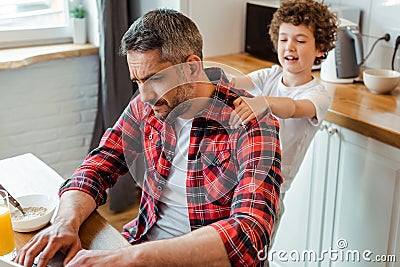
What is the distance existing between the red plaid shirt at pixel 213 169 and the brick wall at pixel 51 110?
4.25 feet

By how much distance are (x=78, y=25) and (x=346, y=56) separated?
1.42 m

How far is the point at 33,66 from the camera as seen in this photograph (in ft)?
9.05

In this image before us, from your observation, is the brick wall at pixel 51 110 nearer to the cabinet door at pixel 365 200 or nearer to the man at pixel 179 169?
the man at pixel 179 169

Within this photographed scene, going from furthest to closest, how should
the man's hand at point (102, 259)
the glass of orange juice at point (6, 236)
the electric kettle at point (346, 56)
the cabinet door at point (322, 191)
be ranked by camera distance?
the electric kettle at point (346, 56), the cabinet door at point (322, 191), the glass of orange juice at point (6, 236), the man's hand at point (102, 259)

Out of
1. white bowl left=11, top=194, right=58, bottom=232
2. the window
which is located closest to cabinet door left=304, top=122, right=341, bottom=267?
white bowl left=11, top=194, right=58, bottom=232

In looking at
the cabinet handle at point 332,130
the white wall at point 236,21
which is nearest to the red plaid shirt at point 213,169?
the cabinet handle at point 332,130

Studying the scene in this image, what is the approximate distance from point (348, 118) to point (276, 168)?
0.66 metres

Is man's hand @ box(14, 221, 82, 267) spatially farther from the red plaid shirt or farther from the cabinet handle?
the cabinet handle

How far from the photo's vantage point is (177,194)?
1.54 metres

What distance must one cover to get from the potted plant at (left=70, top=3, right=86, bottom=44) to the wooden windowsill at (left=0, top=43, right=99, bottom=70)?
4 cm

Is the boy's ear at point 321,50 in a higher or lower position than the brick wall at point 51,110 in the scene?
higher

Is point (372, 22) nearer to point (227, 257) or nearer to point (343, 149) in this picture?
point (343, 149)

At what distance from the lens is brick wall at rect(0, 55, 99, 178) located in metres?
2.75

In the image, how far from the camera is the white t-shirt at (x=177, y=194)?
4.98 feet
